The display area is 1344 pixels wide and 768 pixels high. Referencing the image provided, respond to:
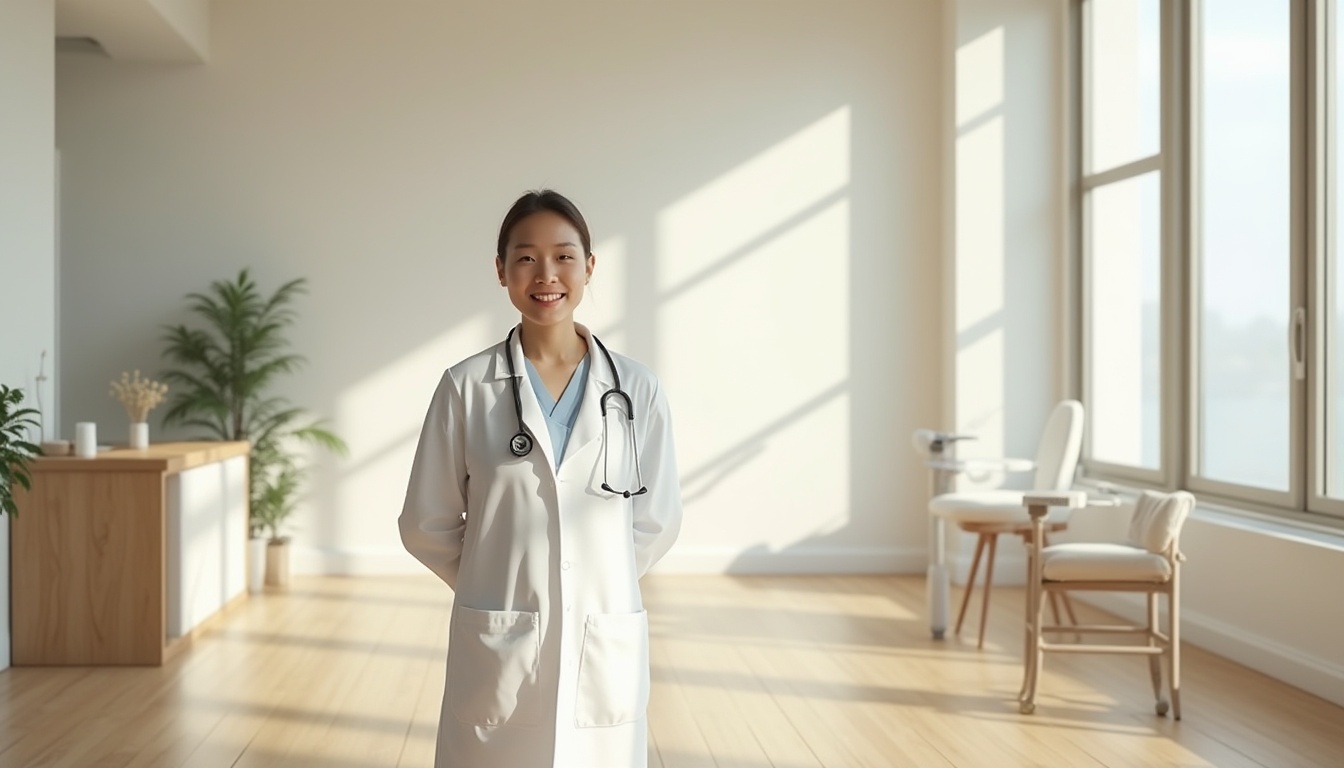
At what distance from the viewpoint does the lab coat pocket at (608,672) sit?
197 cm

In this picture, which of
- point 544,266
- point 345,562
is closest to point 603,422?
point 544,266

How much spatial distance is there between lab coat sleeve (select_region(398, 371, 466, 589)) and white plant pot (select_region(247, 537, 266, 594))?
4839mm

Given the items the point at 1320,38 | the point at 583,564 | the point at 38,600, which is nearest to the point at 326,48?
the point at 38,600

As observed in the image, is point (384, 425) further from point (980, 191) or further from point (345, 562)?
point (980, 191)

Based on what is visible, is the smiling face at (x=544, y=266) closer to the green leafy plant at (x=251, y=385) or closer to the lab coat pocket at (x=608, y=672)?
the lab coat pocket at (x=608, y=672)

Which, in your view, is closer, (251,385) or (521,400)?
(521,400)

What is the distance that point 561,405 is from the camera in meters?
2.10

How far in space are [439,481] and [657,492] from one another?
34cm

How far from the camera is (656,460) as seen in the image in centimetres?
216

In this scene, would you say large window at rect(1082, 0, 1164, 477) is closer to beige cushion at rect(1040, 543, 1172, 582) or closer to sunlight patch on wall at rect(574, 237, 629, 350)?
beige cushion at rect(1040, 543, 1172, 582)

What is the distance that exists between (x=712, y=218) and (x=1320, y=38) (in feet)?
10.6

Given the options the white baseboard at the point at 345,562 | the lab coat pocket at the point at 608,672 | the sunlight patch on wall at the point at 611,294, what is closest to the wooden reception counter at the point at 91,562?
the white baseboard at the point at 345,562

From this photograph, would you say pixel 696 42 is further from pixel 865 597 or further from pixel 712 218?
pixel 865 597

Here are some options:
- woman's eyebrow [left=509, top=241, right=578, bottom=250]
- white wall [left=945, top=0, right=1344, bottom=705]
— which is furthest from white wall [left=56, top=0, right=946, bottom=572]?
woman's eyebrow [left=509, top=241, right=578, bottom=250]
